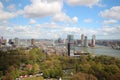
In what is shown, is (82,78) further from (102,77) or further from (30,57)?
(30,57)

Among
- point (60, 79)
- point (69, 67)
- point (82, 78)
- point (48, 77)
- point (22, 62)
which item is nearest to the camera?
point (82, 78)

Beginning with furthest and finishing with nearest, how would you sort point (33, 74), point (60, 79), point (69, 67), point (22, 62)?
point (22, 62), point (69, 67), point (33, 74), point (60, 79)

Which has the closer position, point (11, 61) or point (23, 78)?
point (23, 78)

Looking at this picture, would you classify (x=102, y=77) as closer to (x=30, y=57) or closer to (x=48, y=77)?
(x=48, y=77)

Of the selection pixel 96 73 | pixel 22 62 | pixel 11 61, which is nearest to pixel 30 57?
pixel 22 62

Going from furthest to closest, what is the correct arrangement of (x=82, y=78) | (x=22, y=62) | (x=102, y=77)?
(x=22, y=62)
(x=102, y=77)
(x=82, y=78)

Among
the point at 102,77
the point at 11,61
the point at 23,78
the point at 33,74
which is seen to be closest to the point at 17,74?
the point at 23,78

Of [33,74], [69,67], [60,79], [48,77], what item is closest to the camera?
[60,79]

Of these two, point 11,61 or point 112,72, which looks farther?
point 11,61

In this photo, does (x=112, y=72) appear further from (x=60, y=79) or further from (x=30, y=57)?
(x=30, y=57)
